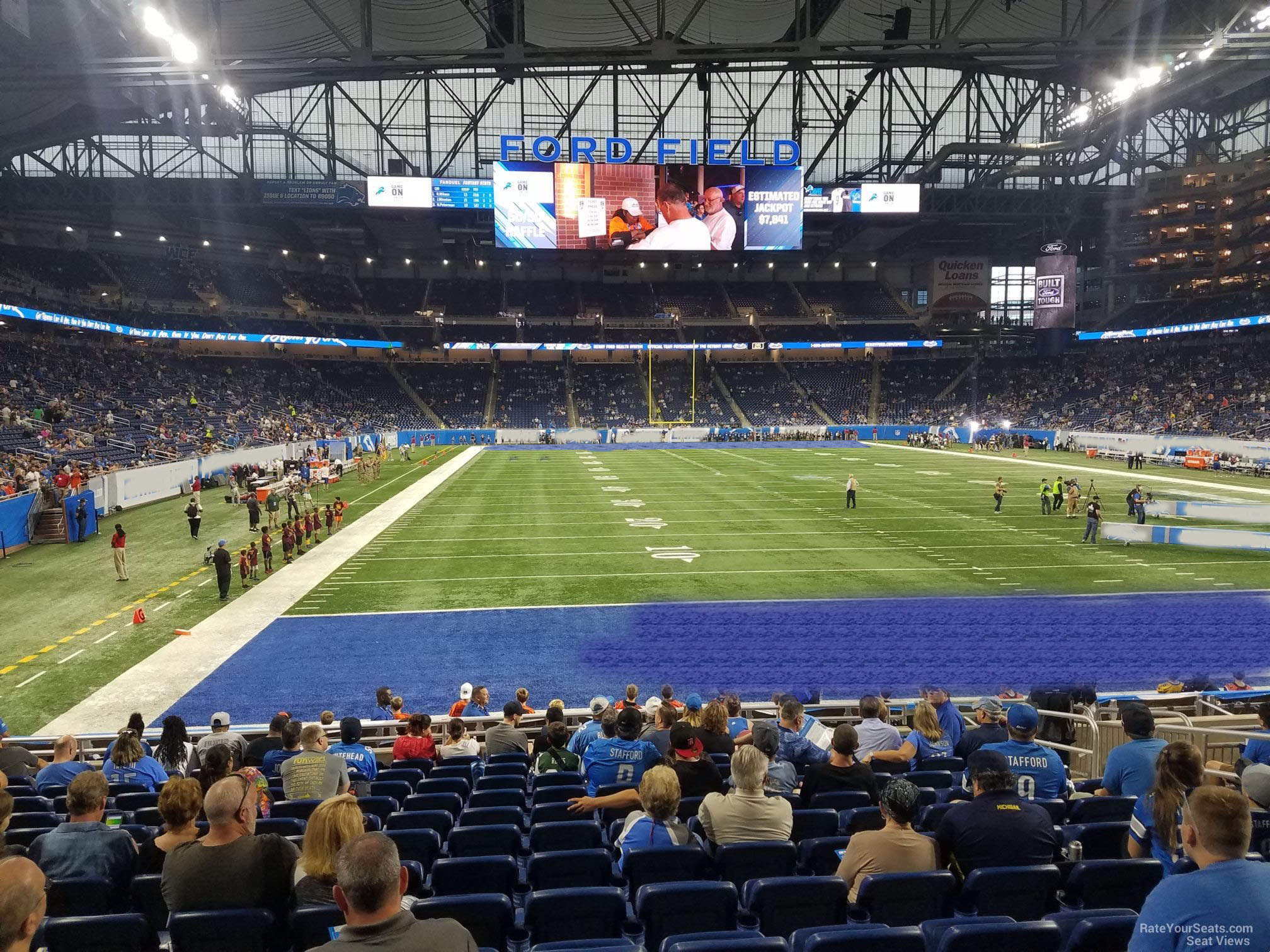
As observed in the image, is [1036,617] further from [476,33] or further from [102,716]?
[476,33]

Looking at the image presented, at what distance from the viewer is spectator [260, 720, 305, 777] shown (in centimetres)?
785

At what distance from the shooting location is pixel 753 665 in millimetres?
14883

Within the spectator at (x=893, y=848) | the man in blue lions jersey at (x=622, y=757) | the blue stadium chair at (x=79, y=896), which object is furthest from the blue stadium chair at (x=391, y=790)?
the spectator at (x=893, y=848)

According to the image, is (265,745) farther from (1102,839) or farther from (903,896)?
(1102,839)

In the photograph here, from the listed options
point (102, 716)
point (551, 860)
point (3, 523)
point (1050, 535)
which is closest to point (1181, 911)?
point (551, 860)

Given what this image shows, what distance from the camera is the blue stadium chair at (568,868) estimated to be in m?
4.95

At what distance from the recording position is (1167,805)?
4.28m

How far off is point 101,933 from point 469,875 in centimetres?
179

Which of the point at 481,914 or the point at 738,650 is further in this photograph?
the point at 738,650

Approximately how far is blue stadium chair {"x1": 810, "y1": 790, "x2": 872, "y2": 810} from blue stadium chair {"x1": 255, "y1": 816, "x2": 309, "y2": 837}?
3671mm

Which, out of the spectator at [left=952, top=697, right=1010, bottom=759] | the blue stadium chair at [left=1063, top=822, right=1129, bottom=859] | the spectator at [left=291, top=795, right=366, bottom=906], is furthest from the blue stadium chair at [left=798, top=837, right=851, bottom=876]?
the spectator at [left=952, top=697, right=1010, bottom=759]

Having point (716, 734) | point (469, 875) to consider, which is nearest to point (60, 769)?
point (469, 875)

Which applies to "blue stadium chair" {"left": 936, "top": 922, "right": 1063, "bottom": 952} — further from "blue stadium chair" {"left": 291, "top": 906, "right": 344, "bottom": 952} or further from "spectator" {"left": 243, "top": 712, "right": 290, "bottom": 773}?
"spectator" {"left": 243, "top": 712, "right": 290, "bottom": 773}

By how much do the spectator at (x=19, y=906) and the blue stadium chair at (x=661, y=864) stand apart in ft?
9.41
